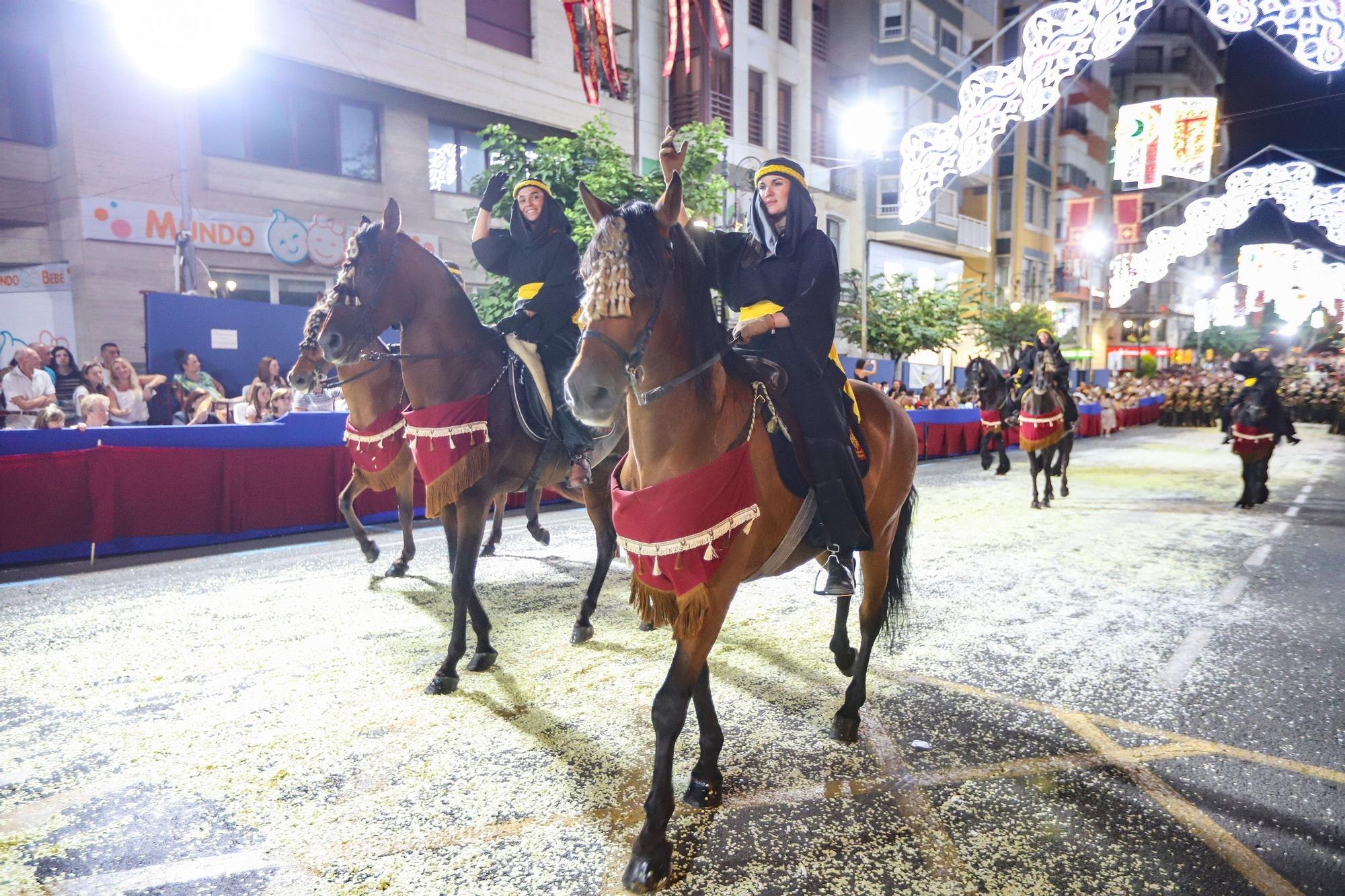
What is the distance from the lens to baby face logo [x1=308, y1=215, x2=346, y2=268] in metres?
15.2

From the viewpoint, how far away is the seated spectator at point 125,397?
8.91m

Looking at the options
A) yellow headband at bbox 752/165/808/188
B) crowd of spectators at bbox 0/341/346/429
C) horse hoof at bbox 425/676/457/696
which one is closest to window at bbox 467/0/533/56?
crowd of spectators at bbox 0/341/346/429

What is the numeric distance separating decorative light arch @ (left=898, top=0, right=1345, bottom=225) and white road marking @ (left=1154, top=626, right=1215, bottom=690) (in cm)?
500

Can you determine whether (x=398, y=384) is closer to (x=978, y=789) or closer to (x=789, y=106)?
(x=978, y=789)

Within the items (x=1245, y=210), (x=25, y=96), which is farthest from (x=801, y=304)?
(x=1245, y=210)

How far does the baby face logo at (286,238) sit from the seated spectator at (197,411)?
5.82m

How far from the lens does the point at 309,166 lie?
615 inches

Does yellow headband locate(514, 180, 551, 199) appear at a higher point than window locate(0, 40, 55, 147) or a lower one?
lower

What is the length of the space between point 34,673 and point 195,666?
88 cm

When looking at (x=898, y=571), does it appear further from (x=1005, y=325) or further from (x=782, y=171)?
(x=1005, y=325)

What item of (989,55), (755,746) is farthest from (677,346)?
(989,55)

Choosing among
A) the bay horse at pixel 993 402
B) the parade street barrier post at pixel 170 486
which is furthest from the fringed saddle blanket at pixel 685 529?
the bay horse at pixel 993 402

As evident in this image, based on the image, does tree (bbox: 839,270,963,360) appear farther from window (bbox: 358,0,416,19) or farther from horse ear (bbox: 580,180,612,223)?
horse ear (bbox: 580,180,612,223)

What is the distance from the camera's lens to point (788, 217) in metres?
3.33
